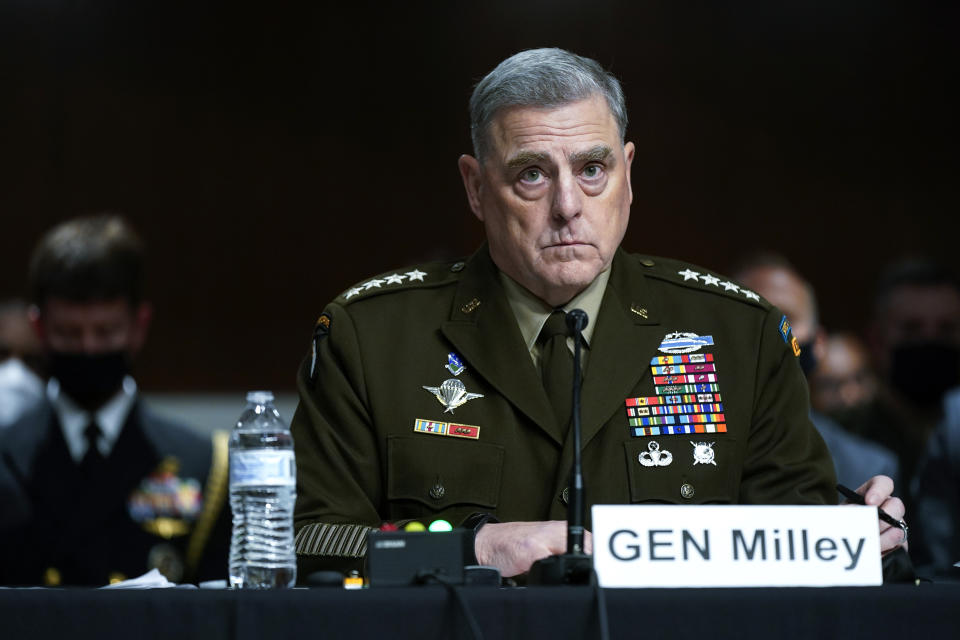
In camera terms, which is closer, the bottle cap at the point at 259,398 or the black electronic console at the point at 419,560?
the black electronic console at the point at 419,560

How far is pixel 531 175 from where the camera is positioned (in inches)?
103

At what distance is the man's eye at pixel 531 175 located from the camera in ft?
8.56

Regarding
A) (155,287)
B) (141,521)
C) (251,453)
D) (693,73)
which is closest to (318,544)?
(251,453)

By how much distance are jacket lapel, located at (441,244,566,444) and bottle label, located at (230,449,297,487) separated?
0.72 metres

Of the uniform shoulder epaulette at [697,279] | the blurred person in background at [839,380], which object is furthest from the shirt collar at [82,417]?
the blurred person in background at [839,380]

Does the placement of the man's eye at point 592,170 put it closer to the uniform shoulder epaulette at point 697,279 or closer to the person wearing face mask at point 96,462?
the uniform shoulder epaulette at point 697,279

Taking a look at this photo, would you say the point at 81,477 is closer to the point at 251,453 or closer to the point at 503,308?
the point at 503,308

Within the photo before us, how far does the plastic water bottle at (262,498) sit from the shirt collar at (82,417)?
65.4 inches

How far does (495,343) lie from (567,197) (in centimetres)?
32

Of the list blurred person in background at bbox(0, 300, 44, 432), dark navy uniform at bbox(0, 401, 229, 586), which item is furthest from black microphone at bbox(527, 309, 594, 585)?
blurred person in background at bbox(0, 300, 44, 432)

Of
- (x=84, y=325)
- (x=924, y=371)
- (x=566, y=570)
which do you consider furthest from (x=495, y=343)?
(x=924, y=371)

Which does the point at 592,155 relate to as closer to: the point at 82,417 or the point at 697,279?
the point at 697,279

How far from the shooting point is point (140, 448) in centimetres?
377

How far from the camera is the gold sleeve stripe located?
2287 millimetres
